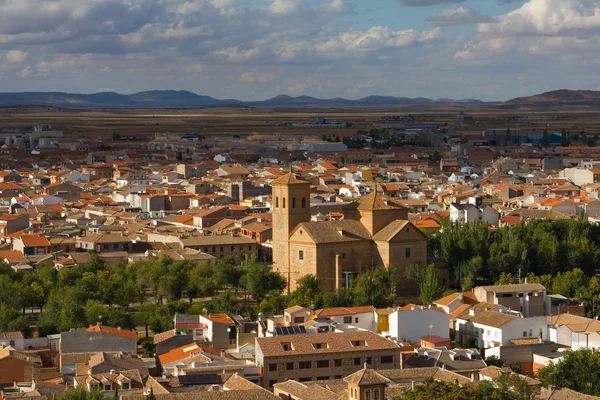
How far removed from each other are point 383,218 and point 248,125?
150 meters

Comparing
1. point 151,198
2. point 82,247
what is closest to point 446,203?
point 151,198

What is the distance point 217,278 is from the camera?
37.3 meters

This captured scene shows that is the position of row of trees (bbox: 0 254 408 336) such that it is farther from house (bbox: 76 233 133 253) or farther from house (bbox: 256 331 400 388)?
house (bbox: 256 331 400 388)

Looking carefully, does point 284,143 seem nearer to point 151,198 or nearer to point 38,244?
point 151,198

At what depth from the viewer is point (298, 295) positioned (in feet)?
117

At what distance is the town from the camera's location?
84.2ft

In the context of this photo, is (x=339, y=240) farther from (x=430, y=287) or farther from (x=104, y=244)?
(x=104, y=244)

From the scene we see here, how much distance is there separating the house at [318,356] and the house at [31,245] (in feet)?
63.5

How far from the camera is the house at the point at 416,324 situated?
31.0 meters

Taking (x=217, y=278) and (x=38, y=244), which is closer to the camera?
(x=217, y=278)

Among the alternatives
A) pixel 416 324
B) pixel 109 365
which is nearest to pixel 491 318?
pixel 416 324

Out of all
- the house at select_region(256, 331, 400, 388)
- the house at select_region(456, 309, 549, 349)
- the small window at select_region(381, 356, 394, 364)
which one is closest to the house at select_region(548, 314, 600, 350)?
the house at select_region(456, 309, 549, 349)

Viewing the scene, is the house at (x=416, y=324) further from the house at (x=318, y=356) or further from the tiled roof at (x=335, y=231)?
the tiled roof at (x=335, y=231)

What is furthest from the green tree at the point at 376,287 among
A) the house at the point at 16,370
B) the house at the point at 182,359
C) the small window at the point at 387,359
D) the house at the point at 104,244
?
the house at the point at 104,244
